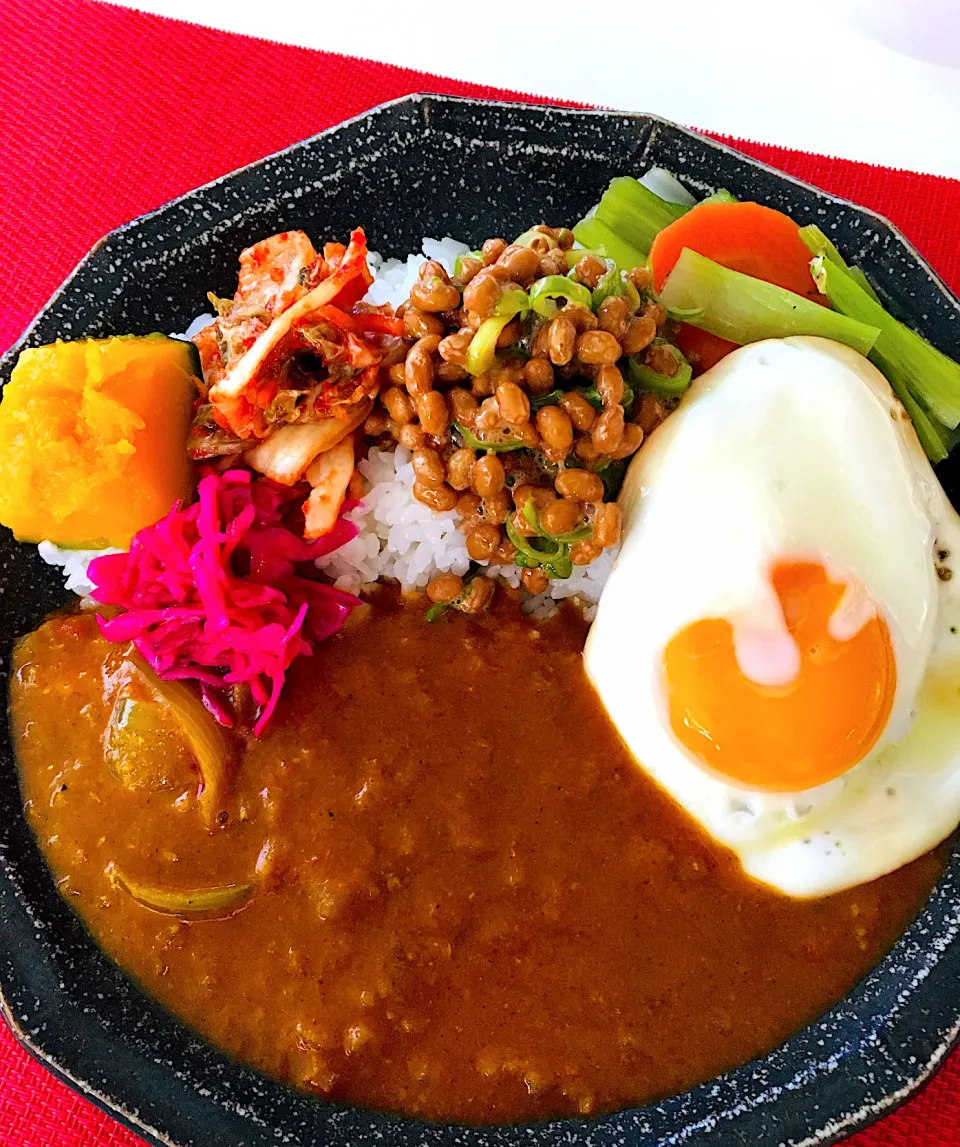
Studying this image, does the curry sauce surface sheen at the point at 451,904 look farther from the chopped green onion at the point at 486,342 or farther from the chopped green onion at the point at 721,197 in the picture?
the chopped green onion at the point at 721,197

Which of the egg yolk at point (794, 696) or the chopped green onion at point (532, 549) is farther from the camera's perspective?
the chopped green onion at point (532, 549)

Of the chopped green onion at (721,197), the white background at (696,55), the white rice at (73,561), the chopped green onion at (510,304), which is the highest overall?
the white background at (696,55)

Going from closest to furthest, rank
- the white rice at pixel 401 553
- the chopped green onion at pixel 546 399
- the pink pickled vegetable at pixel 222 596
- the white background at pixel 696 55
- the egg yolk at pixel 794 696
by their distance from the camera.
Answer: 1. the egg yolk at pixel 794 696
2. the chopped green onion at pixel 546 399
3. the pink pickled vegetable at pixel 222 596
4. the white rice at pixel 401 553
5. the white background at pixel 696 55

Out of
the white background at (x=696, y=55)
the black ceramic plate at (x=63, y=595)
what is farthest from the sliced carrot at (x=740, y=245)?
the white background at (x=696, y=55)

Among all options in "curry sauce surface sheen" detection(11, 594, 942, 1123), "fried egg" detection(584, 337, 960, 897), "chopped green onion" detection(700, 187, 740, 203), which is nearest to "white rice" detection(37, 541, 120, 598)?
"curry sauce surface sheen" detection(11, 594, 942, 1123)

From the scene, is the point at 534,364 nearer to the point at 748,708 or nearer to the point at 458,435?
the point at 458,435
